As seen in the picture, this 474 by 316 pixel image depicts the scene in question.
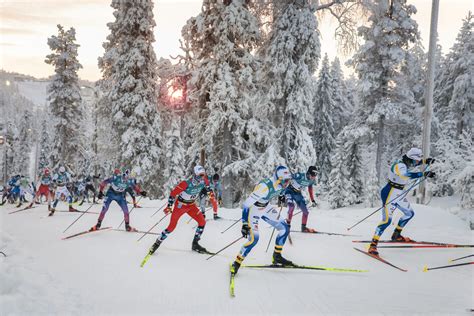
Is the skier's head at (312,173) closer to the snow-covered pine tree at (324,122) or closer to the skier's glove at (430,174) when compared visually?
the skier's glove at (430,174)

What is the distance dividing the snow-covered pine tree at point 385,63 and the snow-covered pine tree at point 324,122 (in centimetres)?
1334

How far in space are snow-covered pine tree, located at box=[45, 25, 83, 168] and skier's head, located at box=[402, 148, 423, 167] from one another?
89.6 ft

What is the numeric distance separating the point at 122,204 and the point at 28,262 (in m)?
3.62

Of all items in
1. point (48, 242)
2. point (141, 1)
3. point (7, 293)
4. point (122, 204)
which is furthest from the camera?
point (141, 1)

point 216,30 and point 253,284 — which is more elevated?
point 216,30

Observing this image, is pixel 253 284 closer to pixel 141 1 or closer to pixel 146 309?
pixel 146 309

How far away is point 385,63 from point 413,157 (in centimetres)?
1539

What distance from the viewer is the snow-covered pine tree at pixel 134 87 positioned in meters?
20.8

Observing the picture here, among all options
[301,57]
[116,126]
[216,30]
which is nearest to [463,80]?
[301,57]

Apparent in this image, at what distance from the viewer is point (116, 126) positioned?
21.5 metres

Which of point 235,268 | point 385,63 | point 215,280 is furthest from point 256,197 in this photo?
point 385,63

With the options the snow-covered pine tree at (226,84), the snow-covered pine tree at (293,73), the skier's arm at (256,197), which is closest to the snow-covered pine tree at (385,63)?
the snow-covered pine tree at (293,73)

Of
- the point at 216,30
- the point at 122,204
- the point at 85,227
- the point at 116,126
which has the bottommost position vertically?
the point at 85,227

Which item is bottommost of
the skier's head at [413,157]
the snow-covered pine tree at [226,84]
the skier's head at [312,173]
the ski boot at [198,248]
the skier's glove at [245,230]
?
the ski boot at [198,248]
